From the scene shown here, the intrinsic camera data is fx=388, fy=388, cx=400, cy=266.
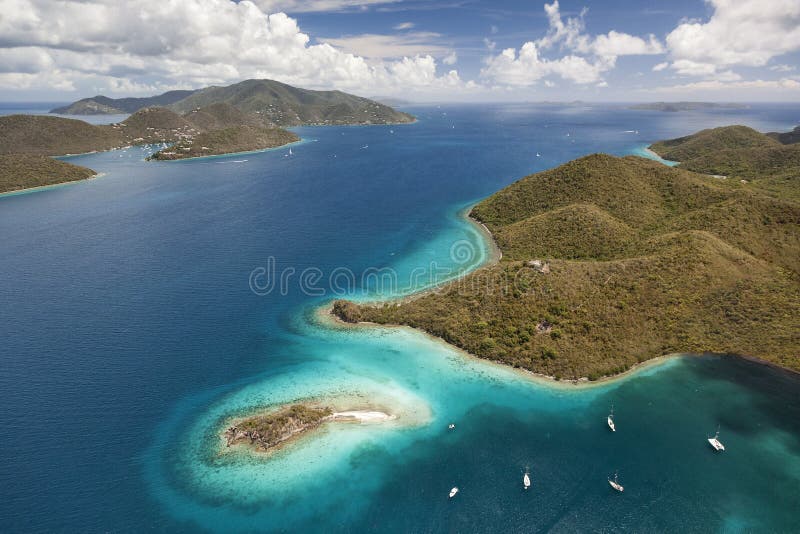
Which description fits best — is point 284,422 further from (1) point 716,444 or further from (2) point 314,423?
(1) point 716,444

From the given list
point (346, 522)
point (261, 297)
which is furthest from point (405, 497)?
point (261, 297)

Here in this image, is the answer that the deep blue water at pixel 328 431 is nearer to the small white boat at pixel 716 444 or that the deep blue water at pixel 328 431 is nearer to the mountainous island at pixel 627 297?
the small white boat at pixel 716 444

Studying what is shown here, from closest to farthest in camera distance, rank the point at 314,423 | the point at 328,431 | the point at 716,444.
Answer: the point at 716,444 < the point at 328,431 < the point at 314,423

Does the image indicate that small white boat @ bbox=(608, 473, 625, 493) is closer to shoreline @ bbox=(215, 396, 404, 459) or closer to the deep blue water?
the deep blue water

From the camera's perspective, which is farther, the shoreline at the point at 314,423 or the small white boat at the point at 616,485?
the shoreline at the point at 314,423

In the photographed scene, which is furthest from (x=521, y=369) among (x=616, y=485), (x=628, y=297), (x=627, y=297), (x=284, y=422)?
(x=284, y=422)

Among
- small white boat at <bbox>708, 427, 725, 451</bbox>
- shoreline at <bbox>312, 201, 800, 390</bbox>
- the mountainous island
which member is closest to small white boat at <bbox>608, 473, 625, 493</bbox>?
small white boat at <bbox>708, 427, 725, 451</bbox>

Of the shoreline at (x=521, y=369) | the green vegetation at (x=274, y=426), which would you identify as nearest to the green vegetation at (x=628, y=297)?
the shoreline at (x=521, y=369)
